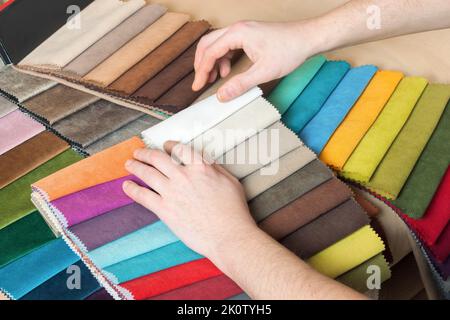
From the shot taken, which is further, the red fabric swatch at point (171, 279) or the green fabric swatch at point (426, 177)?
the green fabric swatch at point (426, 177)

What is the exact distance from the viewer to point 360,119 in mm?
1106

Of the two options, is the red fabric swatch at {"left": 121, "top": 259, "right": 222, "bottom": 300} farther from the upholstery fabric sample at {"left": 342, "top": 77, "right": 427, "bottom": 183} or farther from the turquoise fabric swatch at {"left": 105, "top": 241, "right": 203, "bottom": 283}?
the upholstery fabric sample at {"left": 342, "top": 77, "right": 427, "bottom": 183}

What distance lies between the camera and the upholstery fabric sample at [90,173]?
0.91 metres

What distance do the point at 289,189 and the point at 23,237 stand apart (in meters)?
0.50

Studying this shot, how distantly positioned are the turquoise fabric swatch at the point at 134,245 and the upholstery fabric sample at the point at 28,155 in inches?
12.6

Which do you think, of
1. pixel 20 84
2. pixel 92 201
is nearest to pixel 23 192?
pixel 92 201

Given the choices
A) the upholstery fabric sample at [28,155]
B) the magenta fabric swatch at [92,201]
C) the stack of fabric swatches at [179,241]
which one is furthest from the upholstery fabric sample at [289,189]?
the upholstery fabric sample at [28,155]

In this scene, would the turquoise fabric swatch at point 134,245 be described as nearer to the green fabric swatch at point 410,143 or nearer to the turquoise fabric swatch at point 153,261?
the turquoise fabric swatch at point 153,261

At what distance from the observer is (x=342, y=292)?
2.51ft

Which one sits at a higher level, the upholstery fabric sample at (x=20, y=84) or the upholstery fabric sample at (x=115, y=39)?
the upholstery fabric sample at (x=115, y=39)

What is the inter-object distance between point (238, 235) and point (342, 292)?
0.60 feet

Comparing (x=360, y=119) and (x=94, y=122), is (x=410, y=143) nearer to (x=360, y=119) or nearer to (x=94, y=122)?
(x=360, y=119)

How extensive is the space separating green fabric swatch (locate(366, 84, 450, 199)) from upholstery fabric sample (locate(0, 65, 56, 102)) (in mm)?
787
